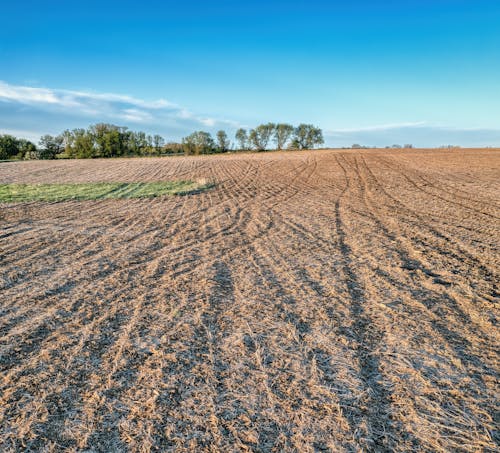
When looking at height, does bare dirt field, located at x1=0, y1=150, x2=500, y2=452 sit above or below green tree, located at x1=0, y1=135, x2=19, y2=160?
below

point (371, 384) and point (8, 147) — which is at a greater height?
point (8, 147)

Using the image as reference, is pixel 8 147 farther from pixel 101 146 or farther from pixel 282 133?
pixel 282 133

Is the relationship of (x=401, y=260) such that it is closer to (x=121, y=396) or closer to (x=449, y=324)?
(x=449, y=324)

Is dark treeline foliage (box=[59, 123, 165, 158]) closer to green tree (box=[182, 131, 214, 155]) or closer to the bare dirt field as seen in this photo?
green tree (box=[182, 131, 214, 155])

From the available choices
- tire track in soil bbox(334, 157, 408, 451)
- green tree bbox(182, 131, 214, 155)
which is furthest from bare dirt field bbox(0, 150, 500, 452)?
green tree bbox(182, 131, 214, 155)

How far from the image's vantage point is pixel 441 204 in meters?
13.1

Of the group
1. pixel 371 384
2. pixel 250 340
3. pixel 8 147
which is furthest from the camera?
pixel 8 147

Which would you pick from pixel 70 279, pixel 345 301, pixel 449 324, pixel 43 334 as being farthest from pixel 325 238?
pixel 43 334

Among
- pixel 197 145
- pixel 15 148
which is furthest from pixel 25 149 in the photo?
pixel 197 145

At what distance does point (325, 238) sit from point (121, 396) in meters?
6.36

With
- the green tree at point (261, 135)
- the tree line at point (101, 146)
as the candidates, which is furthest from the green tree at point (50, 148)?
the green tree at point (261, 135)

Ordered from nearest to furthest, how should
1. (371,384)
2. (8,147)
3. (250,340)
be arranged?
1. (371,384)
2. (250,340)
3. (8,147)

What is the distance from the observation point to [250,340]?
4.21 meters

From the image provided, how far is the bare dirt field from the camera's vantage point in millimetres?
2900
